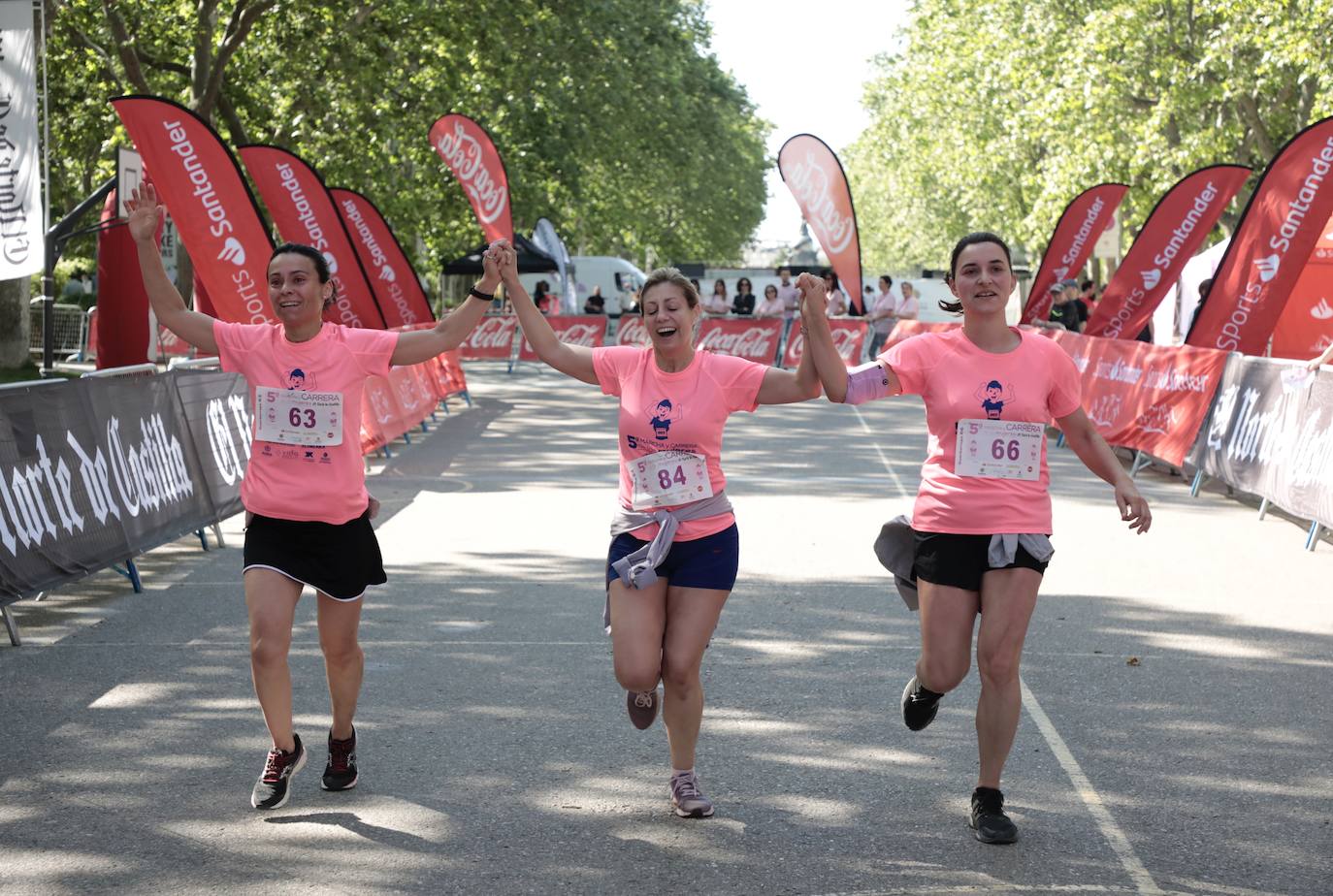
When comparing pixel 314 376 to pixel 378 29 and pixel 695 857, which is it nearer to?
pixel 695 857

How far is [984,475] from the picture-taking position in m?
5.32

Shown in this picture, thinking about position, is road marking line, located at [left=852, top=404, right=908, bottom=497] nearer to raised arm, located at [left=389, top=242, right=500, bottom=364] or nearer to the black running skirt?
raised arm, located at [left=389, top=242, right=500, bottom=364]

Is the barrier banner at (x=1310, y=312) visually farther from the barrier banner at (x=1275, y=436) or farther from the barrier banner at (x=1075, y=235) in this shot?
the barrier banner at (x=1275, y=436)

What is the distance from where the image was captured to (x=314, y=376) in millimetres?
5648

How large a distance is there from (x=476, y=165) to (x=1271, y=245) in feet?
38.6

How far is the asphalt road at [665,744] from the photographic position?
196 inches

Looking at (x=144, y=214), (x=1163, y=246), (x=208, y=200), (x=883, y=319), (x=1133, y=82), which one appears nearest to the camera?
(x=144, y=214)

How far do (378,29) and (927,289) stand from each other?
4046 cm

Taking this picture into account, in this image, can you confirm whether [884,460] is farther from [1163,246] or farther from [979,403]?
[979,403]

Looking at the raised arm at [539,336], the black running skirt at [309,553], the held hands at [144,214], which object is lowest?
the black running skirt at [309,553]

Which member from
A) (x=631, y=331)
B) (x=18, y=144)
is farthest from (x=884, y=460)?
(x=631, y=331)

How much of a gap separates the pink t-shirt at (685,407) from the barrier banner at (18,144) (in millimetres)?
8382

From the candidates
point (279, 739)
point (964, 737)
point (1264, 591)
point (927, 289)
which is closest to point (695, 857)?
point (279, 739)

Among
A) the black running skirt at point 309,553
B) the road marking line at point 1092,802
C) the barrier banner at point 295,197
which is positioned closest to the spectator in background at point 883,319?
the barrier banner at point 295,197
